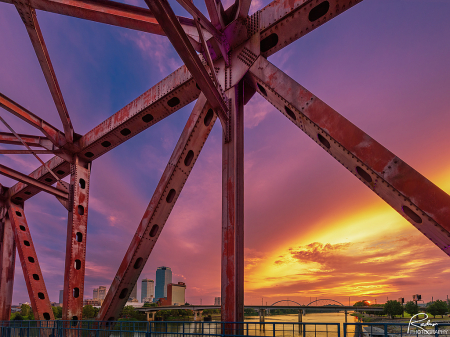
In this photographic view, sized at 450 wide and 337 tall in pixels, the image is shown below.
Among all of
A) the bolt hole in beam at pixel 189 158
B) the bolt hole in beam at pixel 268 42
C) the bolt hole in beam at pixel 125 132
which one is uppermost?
the bolt hole in beam at pixel 268 42

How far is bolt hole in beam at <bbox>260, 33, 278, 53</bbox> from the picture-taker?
8.18 meters

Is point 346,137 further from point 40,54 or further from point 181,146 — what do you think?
point 40,54

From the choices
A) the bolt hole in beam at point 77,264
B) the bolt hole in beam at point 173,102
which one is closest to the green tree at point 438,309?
the bolt hole in beam at point 77,264

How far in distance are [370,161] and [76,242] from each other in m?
12.0

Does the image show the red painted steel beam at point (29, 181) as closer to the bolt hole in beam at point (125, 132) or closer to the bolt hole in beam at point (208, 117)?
the bolt hole in beam at point (125, 132)

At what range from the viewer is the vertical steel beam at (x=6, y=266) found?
60.8ft

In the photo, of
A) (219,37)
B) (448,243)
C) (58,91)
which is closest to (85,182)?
(58,91)

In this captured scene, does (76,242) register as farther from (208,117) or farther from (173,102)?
(208,117)

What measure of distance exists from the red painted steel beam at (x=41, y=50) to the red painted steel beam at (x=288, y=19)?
657 cm

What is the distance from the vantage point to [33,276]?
15.4 metres

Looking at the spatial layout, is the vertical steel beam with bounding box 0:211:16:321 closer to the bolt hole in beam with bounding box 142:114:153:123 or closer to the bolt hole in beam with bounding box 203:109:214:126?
the bolt hole in beam with bounding box 142:114:153:123

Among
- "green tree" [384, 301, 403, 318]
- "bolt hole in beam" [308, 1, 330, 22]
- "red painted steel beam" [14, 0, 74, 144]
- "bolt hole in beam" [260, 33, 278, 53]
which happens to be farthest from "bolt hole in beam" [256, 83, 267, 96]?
"green tree" [384, 301, 403, 318]

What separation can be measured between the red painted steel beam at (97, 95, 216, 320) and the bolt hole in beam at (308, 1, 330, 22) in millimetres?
3480

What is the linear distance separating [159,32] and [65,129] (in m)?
7.41
